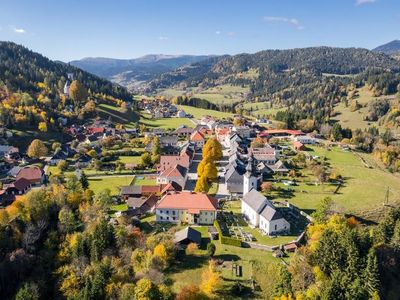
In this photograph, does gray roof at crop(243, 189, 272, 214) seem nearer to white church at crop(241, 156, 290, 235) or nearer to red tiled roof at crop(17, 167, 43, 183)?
white church at crop(241, 156, 290, 235)

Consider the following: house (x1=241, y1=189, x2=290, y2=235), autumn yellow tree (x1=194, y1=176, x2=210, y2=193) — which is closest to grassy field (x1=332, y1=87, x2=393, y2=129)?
autumn yellow tree (x1=194, y1=176, x2=210, y2=193)

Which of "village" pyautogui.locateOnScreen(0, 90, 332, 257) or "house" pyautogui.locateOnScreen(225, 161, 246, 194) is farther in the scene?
"house" pyautogui.locateOnScreen(225, 161, 246, 194)

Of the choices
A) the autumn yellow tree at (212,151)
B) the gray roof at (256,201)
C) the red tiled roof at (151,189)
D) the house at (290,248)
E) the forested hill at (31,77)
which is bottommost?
the house at (290,248)

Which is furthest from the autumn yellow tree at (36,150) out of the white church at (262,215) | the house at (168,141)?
the white church at (262,215)

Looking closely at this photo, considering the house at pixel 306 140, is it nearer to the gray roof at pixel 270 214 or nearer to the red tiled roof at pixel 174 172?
the red tiled roof at pixel 174 172

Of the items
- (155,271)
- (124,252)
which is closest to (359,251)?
(155,271)

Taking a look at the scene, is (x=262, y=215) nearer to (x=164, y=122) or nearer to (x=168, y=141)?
(x=168, y=141)

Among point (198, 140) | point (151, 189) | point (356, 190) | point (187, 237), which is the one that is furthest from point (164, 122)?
point (187, 237)
